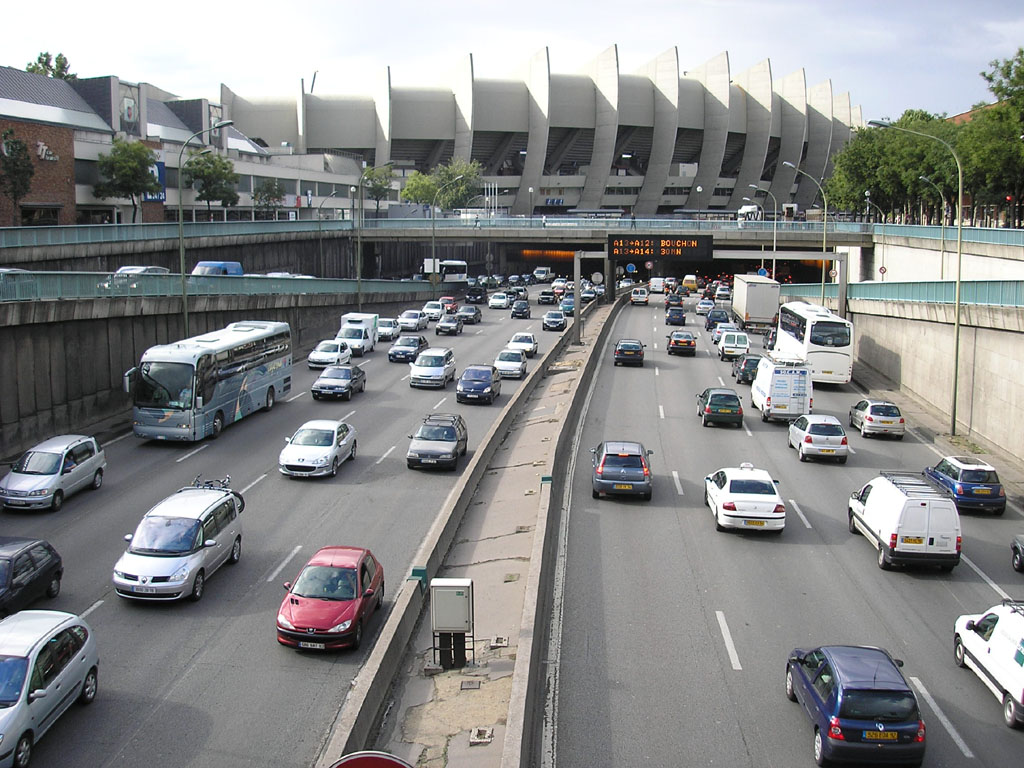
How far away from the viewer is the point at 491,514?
997 inches

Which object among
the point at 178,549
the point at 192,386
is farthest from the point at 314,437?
the point at 178,549

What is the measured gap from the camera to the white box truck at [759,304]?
67.6m

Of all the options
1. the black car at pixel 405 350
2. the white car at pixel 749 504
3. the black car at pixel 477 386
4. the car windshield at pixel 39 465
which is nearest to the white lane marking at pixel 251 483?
the car windshield at pixel 39 465

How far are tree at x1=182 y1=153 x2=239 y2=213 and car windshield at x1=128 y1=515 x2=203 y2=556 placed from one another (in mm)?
66459

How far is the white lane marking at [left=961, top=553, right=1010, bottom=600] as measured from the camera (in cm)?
2047

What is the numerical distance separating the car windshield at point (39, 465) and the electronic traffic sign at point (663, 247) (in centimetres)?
4783

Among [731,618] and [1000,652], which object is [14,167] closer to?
[731,618]

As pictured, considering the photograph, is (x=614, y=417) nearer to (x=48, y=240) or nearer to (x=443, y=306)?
(x=48, y=240)

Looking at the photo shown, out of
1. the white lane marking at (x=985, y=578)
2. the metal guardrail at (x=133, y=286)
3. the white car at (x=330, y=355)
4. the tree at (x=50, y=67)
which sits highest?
the tree at (x=50, y=67)

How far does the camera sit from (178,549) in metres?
18.8

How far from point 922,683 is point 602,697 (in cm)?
542

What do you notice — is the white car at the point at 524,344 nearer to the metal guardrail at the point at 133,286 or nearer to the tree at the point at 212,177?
the metal guardrail at the point at 133,286

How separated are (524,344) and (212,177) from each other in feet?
134

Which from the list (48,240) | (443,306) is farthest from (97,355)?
(443,306)
